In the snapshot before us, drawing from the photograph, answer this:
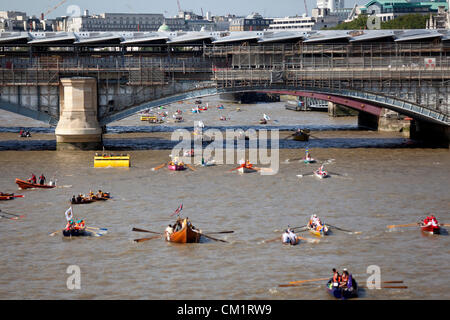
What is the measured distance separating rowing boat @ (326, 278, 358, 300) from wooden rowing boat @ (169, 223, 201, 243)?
42.4ft

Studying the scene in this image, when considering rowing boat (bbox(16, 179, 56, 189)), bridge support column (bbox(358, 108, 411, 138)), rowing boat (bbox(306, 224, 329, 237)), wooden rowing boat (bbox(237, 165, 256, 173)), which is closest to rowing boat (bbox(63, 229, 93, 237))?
rowing boat (bbox(306, 224, 329, 237))

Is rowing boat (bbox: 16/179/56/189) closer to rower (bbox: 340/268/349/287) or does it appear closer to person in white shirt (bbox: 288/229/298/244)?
person in white shirt (bbox: 288/229/298/244)

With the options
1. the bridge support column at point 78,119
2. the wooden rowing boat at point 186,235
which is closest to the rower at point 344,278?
the wooden rowing boat at point 186,235

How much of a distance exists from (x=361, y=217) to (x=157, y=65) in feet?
159

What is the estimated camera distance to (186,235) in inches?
2234

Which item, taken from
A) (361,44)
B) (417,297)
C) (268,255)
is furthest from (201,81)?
(417,297)

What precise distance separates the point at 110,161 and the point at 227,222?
2887 centimetres

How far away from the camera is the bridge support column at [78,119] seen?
98.3 m

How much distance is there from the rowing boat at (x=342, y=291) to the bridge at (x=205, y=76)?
56054 mm

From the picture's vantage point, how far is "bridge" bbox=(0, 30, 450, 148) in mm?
100512

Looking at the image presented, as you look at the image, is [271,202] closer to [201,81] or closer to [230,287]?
[230,287]

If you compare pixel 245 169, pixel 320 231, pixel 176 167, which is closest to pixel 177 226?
pixel 320 231

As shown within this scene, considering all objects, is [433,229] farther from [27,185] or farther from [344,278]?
[27,185]

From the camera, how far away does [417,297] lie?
4631 cm
